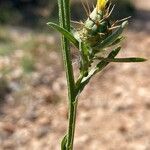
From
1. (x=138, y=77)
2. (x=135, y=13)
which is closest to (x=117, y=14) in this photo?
(x=135, y=13)

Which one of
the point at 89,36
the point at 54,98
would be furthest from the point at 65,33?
the point at 54,98

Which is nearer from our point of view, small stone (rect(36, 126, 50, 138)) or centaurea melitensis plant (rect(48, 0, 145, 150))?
centaurea melitensis plant (rect(48, 0, 145, 150))

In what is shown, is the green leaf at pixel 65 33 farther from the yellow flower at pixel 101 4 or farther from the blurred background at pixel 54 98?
the blurred background at pixel 54 98

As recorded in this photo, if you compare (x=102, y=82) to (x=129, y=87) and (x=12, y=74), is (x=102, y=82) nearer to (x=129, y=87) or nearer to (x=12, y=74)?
(x=129, y=87)

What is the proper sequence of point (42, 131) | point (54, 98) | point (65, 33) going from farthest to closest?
point (54, 98) < point (42, 131) < point (65, 33)

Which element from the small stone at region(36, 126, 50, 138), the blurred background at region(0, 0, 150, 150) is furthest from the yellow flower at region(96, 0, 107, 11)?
the small stone at region(36, 126, 50, 138)

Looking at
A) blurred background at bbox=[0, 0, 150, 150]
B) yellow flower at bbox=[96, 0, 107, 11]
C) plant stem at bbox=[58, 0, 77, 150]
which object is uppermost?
yellow flower at bbox=[96, 0, 107, 11]

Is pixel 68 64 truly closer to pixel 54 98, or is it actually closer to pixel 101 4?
pixel 101 4

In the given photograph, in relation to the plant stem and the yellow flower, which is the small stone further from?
the yellow flower
